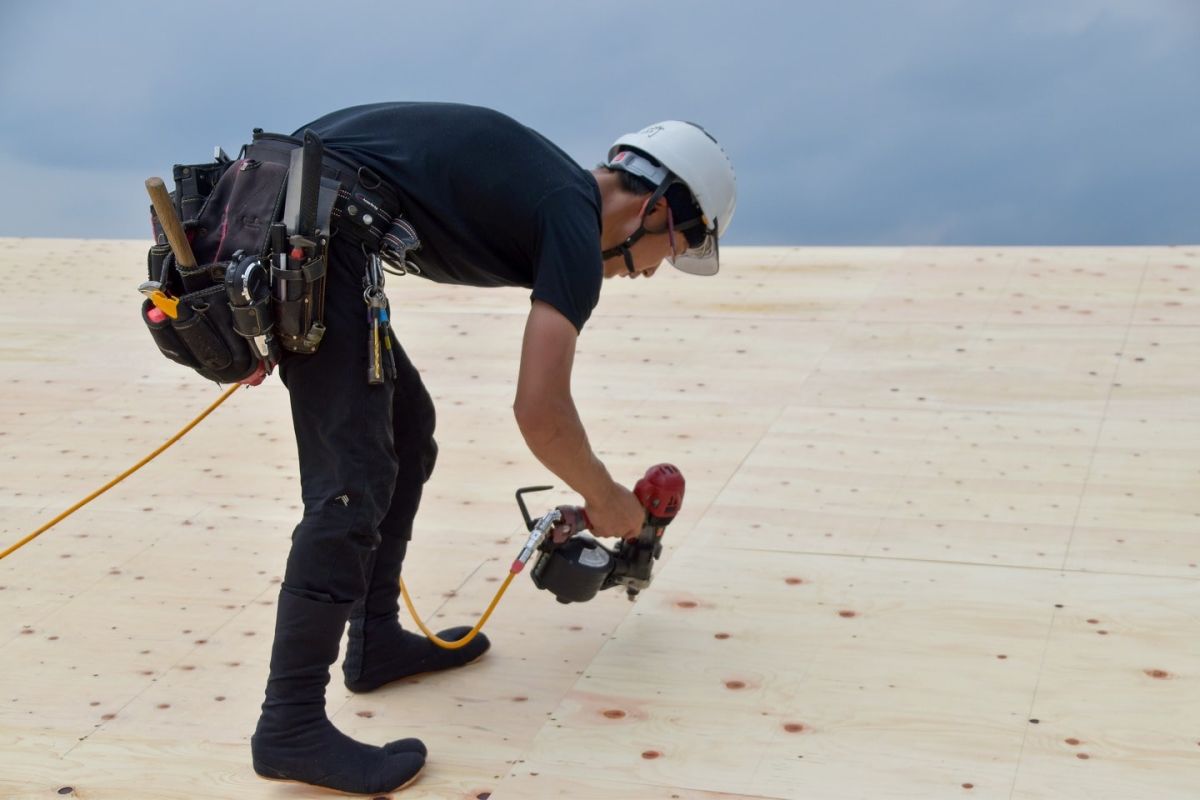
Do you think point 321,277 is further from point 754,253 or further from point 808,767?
point 754,253

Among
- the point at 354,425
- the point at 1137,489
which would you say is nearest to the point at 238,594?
the point at 354,425

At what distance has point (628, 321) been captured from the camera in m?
6.01

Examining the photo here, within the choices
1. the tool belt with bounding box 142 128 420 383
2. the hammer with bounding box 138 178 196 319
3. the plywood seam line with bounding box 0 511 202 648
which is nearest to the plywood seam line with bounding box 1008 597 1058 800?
the tool belt with bounding box 142 128 420 383

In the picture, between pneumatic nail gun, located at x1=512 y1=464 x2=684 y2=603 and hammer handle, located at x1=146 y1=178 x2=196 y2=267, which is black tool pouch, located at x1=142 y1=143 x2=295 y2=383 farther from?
pneumatic nail gun, located at x1=512 y1=464 x2=684 y2=603

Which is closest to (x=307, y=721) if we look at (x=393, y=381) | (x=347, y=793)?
(x=347, y=793)

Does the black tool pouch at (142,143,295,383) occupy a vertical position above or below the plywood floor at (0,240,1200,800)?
above

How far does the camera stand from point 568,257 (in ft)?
7.65

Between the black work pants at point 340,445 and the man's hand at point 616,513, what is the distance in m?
0.41

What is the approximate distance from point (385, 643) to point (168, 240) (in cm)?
101

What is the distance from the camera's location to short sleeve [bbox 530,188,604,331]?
231 centimetres

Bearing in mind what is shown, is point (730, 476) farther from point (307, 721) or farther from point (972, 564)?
point (307, 721)

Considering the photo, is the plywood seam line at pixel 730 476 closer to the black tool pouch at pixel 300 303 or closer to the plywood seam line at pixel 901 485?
the plywood seam line at pixel 901 485

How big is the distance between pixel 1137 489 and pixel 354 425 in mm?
2509

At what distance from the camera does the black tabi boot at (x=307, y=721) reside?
245 cm
